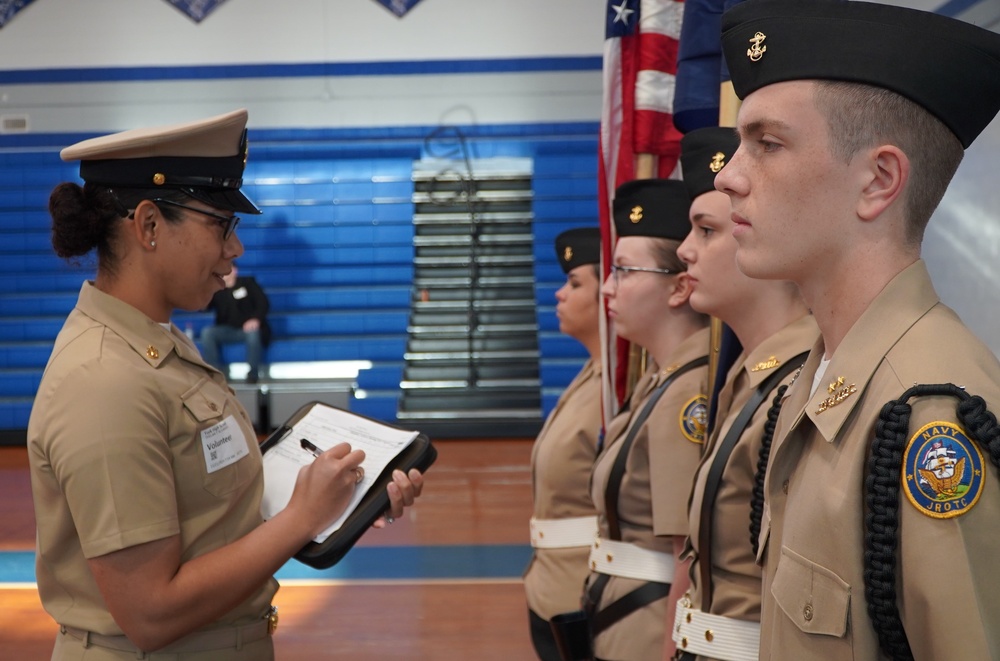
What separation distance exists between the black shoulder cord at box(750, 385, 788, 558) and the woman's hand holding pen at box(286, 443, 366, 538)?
0.76 metres

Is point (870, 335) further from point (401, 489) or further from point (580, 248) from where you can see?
point (580, 248)

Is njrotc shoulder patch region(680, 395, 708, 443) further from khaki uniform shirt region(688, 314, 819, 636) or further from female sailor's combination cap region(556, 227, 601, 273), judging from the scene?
female sailor's combination cap region(556, 227, 601, 273)

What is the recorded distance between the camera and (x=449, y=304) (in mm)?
11250

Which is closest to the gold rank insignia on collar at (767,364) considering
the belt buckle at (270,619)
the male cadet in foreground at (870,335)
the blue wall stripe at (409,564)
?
the male cadet in foreground at (870,335)

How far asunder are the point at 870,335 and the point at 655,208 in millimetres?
1351

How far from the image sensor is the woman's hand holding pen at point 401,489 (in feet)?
6.10

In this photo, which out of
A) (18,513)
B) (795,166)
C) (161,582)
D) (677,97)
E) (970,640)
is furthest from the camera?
(18,513)

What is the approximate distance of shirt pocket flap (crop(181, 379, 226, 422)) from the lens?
1.64m

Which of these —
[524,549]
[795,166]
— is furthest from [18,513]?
[795,166]

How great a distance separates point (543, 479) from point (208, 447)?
1221 mm

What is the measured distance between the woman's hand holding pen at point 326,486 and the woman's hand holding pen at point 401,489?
0.08m

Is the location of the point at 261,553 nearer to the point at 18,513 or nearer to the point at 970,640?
the point at 970,640

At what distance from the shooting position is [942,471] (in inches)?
33.8

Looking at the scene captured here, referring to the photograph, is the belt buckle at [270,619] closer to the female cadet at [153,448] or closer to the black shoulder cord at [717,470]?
the female cadet at [153,448]
